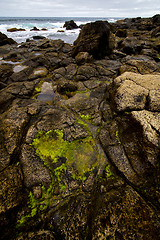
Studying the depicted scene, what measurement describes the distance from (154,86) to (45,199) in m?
5.57

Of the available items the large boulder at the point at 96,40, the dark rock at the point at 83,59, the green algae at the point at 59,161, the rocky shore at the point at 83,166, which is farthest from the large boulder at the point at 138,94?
the large boulder at the point at 96,40

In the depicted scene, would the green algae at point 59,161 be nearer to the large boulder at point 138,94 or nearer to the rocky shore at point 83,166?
the rocky shore at point 83,166

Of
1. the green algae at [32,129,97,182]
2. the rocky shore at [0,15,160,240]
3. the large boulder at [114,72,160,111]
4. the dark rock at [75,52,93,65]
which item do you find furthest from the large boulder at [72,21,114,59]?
the green algae at [32,129,97,182]

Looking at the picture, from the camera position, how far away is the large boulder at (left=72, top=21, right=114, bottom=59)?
35.8 ft

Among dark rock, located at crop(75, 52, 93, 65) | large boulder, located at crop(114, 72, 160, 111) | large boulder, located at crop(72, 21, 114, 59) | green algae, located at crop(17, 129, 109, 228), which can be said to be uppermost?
large boulder, located at crop(72, 21, 114, 59)

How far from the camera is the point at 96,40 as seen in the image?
10.8m

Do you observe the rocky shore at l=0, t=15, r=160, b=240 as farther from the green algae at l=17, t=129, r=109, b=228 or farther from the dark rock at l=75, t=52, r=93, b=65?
the dark rock at l=75, t=52, r=93, b=65

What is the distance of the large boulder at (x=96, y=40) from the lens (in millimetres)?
10914

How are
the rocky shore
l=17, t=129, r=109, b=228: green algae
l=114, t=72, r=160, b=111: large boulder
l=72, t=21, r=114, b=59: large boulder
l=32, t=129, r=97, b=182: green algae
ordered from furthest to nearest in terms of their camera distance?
l=72, t=21, r=114, b=59: large boulder < l=114, t=72, r=160, b=111: large boulder < l=32, t=129, r=97, b=182: green algae < l=17, t=129, r=109, b=228: green algae < the rocky shore

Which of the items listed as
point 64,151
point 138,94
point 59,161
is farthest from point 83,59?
point 59,161

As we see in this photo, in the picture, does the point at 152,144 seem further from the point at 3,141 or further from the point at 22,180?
the point at 3,141

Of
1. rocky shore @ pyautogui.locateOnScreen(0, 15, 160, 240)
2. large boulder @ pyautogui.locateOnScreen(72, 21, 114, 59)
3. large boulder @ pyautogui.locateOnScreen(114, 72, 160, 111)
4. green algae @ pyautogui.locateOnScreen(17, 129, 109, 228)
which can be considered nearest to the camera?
rocky shore @ pyautogui.locateOnScreen(0, 15, 160, 240)

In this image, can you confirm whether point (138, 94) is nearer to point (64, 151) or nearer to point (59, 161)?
point (64, 151)

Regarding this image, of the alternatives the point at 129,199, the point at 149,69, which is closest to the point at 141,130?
the point at 129,199
